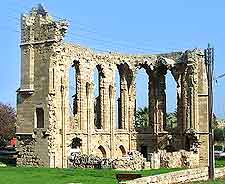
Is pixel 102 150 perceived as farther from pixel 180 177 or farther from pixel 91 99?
pixel 180 177

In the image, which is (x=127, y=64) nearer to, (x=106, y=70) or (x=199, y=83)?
(x=106, y=70)

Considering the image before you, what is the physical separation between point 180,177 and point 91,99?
58.3ft

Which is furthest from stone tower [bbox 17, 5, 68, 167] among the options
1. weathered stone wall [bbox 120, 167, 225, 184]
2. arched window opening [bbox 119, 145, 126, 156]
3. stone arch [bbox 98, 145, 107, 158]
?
weathered stone wall [bbox 120, 167, 225, 184]

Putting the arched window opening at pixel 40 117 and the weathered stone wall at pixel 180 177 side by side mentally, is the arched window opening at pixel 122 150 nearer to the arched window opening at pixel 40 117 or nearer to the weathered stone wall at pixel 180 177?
the arched window opening at pixel 40 117

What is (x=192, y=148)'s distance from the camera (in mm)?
43625

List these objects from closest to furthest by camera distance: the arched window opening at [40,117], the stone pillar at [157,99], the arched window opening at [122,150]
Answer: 1. the arched window opening at [40,117]
2. the arched window opening at [122,150]
3. the stone pillar at [157,99]

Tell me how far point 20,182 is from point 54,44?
14.1 meters

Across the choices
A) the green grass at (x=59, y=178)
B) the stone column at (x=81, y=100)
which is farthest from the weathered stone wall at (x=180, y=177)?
the stone column at (x=81, y=100)

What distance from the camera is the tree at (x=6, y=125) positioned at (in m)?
67.4

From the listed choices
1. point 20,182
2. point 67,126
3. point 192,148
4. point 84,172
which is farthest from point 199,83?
point 20,182

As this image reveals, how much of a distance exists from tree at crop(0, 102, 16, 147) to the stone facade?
23.8 meters

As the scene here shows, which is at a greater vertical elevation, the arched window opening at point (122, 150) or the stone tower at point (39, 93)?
the stone tower at point (39, 93)

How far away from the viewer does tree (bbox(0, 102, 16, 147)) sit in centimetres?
6738

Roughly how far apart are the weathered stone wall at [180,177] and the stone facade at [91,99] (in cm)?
1104
